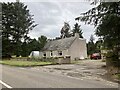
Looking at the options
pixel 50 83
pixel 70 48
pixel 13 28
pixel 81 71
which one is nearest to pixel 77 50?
pixel 70 48

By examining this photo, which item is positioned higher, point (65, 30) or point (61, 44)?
point (65, 30)

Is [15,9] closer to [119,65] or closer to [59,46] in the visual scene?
[59,46]

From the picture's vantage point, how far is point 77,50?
240ft

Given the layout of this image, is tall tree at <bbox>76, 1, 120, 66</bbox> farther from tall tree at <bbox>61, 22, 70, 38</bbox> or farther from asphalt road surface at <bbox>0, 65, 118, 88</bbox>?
tall tree at <bbox>61, 22, 70, 38</bbox>

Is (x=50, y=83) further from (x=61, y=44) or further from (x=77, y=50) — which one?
(x=61, y=44)

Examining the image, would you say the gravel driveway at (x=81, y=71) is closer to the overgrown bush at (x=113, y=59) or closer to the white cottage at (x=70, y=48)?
the overgrown bush at (x=113, y=59)

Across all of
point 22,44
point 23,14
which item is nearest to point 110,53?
point 22,44

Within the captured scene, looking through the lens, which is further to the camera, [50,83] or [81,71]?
[81,71]

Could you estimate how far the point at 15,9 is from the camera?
8606 cm

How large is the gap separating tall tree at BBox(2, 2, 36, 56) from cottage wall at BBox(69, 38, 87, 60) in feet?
56.1

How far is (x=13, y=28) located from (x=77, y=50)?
2088 centimetres

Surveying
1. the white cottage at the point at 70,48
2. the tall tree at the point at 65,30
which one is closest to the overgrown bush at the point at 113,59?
the white cottage at the point at 70,48

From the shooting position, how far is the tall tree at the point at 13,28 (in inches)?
3079

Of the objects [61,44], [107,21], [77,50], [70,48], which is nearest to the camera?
[107,21]
